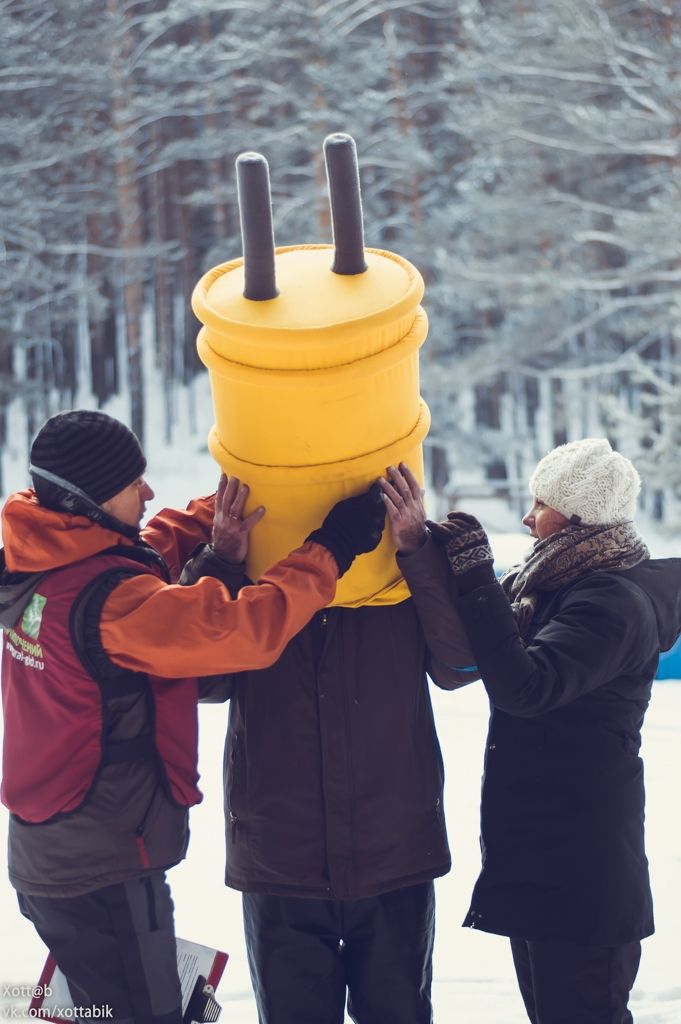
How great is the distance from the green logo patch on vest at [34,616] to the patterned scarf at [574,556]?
3.48 ft

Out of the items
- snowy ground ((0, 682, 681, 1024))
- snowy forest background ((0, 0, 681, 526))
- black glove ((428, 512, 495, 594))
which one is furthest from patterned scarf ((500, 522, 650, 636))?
snowy forest background ((0, 0, 681, 526))

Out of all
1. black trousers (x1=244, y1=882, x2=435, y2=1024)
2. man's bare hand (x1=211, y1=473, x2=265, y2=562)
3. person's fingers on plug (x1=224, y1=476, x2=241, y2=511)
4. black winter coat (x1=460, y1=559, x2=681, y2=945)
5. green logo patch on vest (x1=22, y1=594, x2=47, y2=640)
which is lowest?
black trousers (x1=244, y1=882, x2=435, y2=1024)

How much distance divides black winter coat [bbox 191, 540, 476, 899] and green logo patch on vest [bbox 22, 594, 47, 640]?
36 centimetres

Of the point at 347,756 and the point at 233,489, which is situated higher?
the point at 233,489

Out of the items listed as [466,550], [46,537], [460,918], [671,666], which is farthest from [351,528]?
[671,666]

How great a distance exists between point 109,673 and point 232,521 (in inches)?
16.2

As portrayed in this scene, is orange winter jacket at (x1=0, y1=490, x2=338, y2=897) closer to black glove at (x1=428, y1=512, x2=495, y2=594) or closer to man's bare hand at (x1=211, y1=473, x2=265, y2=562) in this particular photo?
man's bare hand at (x1=211, y1=473, x2=265, y2=562)

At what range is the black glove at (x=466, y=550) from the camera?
2580 mm

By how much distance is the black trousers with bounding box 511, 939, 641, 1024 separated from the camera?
267 centimetres

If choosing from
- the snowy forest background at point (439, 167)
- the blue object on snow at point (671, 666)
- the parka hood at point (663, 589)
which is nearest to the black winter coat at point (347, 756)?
the parka hood at point (663, 589)

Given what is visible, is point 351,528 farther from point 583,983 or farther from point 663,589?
point 583,983

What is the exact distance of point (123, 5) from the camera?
1986 centimetres

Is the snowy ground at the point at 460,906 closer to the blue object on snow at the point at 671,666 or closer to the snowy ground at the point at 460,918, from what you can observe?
the snowy ground at the point at 460,918

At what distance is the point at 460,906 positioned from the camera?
4.43 metres
